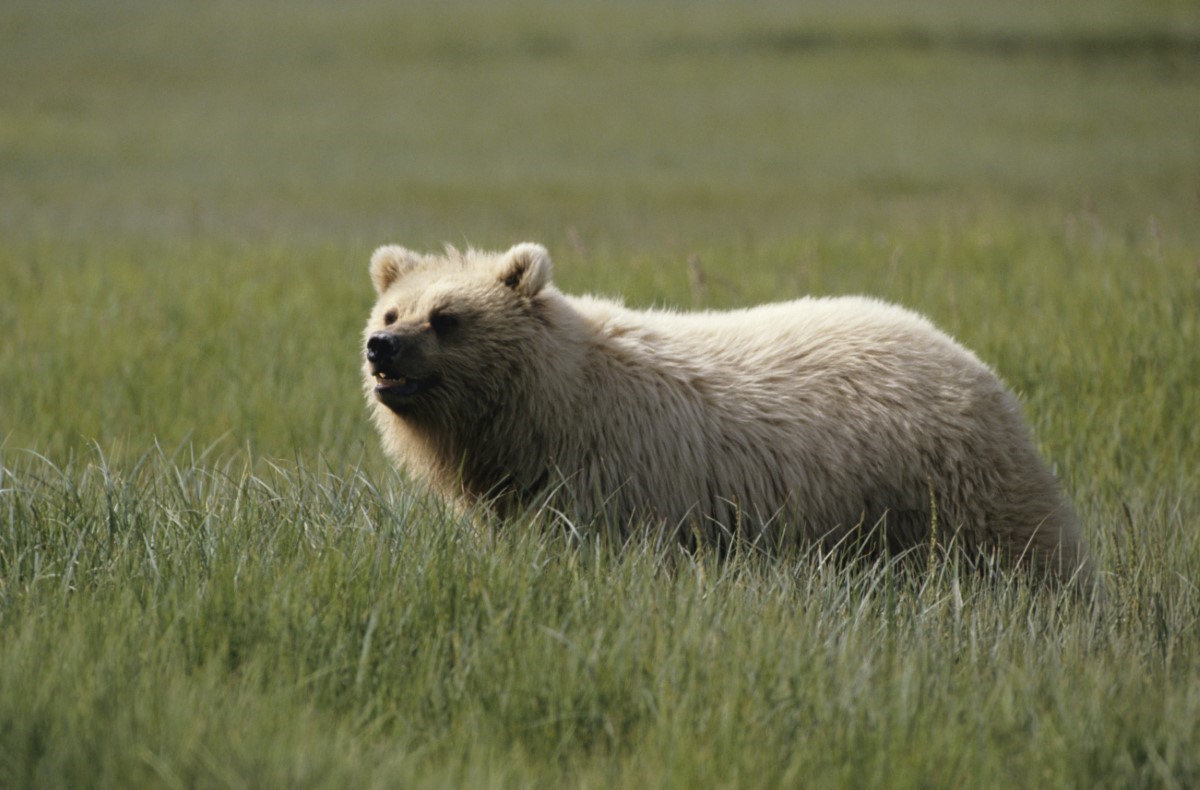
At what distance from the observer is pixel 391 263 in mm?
5129

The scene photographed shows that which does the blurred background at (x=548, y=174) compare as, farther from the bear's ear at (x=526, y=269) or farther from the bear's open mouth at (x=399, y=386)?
the bear's ear at (x=526, y=269)

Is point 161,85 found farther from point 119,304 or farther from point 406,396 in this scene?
point 406,396

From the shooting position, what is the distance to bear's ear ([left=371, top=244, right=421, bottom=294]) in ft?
16.7

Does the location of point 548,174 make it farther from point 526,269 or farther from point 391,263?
point 526,269

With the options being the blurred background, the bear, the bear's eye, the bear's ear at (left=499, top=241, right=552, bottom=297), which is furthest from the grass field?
the bear's ear at (left=499, top=241, right=552, bottom=297)

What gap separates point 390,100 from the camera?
2934cm

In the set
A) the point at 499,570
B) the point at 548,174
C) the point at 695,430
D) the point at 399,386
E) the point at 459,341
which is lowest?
the point at 548,174

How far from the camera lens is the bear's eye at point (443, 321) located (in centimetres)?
459

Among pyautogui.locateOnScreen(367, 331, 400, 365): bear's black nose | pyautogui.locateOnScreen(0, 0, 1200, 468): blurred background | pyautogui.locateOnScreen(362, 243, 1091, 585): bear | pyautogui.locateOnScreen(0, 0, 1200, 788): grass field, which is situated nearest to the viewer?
pyautogui.locateOnScreen(0, 0, 1200, 788): grass field

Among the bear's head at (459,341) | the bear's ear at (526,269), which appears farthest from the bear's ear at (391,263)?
the bear's ear at (526,269)

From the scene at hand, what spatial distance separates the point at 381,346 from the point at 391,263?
2.70ft

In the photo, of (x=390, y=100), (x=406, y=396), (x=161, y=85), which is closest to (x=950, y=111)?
(x=390, y=100)

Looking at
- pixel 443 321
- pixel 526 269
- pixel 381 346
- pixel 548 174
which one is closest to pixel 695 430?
pixel 526 269

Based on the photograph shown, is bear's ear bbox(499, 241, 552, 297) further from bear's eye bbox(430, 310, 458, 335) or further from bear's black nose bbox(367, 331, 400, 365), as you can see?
bear's black nose bbox(367, 331, 400, 365)
